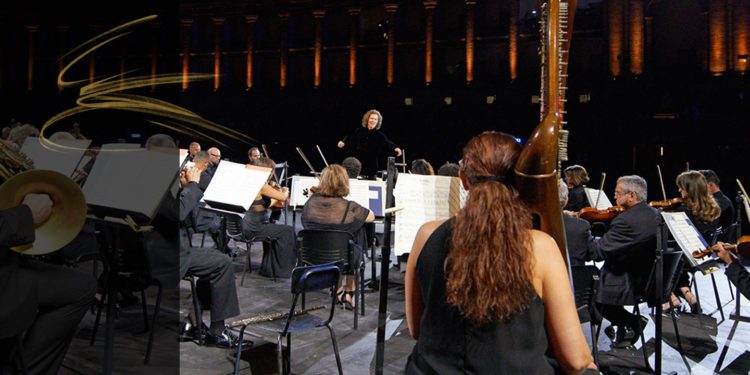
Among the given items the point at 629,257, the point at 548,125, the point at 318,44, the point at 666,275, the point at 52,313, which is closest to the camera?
the point at 548,125

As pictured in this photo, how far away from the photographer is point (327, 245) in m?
4.56

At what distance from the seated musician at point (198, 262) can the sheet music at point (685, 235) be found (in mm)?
3357

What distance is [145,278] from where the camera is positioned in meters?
3.81

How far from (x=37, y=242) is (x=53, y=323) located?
0.47 m

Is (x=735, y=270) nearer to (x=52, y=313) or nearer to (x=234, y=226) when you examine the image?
(x=52, y=313)

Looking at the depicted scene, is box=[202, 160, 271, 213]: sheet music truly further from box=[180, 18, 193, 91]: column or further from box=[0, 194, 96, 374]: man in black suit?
box=[180, 18, 193, 91]: column

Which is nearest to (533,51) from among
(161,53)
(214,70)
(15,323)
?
(214,70)

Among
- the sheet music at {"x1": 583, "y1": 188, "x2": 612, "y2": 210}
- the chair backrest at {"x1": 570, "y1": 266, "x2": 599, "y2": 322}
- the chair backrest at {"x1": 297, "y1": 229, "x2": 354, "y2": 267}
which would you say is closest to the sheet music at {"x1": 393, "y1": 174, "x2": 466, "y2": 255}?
the chair backrest at {"x1": 570, "y1": 266, "x2": 599, "y2": 322}

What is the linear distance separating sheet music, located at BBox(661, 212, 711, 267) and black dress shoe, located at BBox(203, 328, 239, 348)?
3383mm

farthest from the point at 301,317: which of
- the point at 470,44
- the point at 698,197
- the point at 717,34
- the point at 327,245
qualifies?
the point at 470,44

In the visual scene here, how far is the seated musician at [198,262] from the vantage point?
3861mm

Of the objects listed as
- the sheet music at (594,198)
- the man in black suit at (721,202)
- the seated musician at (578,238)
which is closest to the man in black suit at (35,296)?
the seated musician at (578,238)

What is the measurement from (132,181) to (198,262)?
42.6 inches

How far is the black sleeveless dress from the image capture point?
58.7 inches
